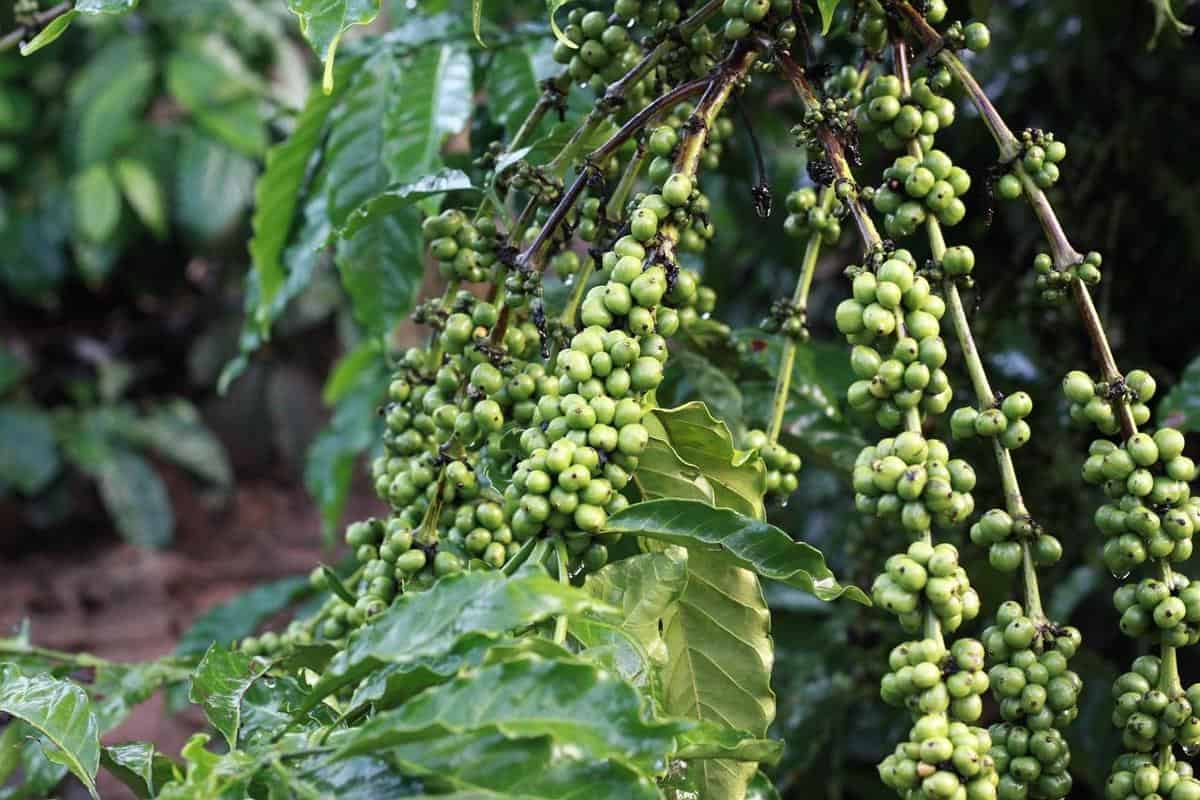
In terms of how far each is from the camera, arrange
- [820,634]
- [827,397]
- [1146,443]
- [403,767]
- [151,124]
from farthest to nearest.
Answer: [151,124] < [820,634] < [827,397] < [1146,443] < [403,767]

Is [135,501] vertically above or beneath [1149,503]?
beneath

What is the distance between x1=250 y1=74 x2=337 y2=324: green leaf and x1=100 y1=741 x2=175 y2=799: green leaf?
2.11ft

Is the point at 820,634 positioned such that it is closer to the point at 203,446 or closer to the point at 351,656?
the point at 351,656

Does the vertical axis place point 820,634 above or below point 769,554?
below

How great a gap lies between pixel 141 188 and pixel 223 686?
379cm

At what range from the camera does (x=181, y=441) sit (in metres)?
4.63

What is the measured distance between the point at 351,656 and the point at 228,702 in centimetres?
17

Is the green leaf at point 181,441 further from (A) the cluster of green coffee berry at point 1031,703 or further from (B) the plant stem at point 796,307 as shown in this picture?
(A) the cluster of green coffee berry at point 1031,703

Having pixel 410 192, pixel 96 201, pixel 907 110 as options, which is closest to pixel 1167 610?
pixel 907 110

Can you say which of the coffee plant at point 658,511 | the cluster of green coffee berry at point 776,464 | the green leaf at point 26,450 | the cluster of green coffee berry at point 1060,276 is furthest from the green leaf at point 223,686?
the green leaf at point 26,450

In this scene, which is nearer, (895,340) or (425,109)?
(895,340)

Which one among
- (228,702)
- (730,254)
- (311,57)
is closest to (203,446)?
(311,57)

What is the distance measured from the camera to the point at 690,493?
2.82 feet

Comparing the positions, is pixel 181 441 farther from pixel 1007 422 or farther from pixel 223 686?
pixel 1007 422
